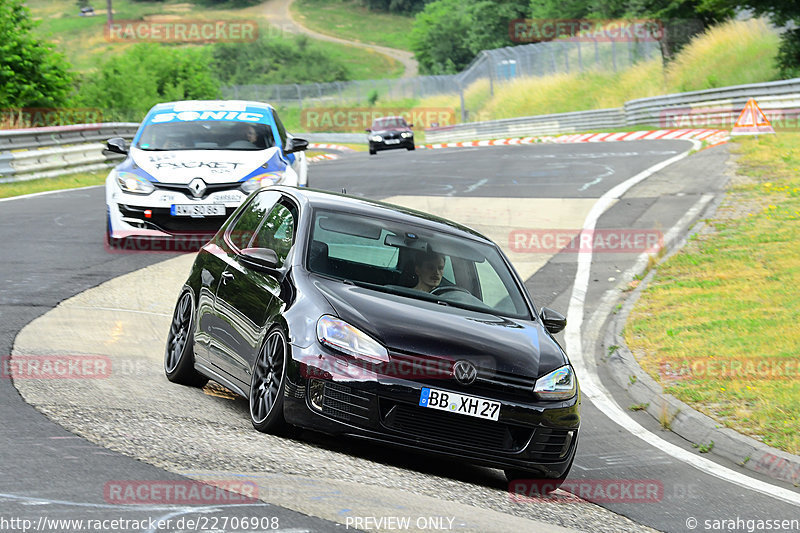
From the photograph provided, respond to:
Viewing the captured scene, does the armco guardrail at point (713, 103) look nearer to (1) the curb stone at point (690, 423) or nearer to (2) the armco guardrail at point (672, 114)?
(2) the armco guardrail at point (672, 114)

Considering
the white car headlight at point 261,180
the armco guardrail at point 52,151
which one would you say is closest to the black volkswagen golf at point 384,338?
the white car headlight at point 261,180

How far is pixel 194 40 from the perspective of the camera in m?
128

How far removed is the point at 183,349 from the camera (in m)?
8.41

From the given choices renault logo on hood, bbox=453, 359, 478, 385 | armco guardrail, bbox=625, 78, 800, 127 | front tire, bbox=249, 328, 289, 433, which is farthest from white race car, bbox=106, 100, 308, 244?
armco guardrail, bbox=625, 78, 800, 127

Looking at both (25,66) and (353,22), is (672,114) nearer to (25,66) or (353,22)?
(25,66)

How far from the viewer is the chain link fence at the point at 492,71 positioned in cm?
5522

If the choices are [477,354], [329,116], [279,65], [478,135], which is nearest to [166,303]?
[477,354]

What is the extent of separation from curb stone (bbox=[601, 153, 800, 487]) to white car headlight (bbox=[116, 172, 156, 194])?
5802 millimetres

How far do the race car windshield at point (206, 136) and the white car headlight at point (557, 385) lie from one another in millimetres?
9011

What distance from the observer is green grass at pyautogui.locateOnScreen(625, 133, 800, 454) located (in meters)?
9.21

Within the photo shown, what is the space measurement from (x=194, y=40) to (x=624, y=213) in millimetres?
115189

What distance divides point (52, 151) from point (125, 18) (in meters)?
121

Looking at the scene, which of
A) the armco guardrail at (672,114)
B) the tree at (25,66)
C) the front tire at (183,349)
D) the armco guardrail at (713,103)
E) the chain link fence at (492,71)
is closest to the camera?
the front tire at (183,349)

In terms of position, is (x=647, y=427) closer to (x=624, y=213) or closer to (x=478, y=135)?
(x=624, y=213)
